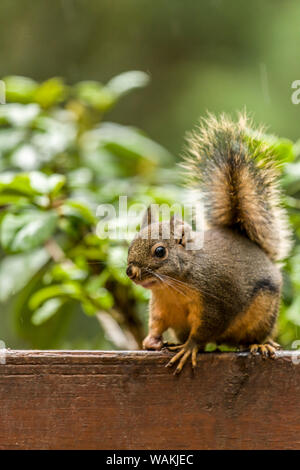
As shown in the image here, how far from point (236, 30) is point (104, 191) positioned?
1.75 m

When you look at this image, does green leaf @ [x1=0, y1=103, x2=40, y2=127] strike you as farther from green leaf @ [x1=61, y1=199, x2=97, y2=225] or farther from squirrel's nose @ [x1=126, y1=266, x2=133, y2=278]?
squirrel's nose @ [x1=126, y1=266, x2=133, y2=278]

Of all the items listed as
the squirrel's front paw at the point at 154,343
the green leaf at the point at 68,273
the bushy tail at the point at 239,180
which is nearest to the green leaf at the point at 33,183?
the green leaf at the point at 68,273

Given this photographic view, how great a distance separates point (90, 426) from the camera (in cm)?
101

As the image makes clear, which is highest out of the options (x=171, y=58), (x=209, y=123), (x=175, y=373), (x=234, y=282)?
(x=171, y=58)

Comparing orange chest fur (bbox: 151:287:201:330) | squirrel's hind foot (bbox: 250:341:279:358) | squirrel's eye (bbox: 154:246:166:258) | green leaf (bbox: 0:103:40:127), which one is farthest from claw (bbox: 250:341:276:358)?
green leaf (bbox: 0:103:40:127)

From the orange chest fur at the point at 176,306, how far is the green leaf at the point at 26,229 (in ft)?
0.88

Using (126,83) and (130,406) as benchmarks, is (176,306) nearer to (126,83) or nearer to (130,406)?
(130,406)

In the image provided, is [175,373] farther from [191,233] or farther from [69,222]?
[69,222]

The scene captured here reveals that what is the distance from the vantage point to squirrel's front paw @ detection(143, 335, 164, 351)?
111cm

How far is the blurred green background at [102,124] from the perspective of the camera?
141cm

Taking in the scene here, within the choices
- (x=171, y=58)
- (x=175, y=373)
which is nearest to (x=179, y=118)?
(x=171, y=58)

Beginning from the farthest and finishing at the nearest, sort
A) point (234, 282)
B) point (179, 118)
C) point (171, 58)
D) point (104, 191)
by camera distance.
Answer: point (171, 58) → point (179, 118) → point (104, 191) → point (234, 282)

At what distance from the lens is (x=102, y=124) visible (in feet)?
6.62

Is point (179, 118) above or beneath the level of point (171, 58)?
beneath
